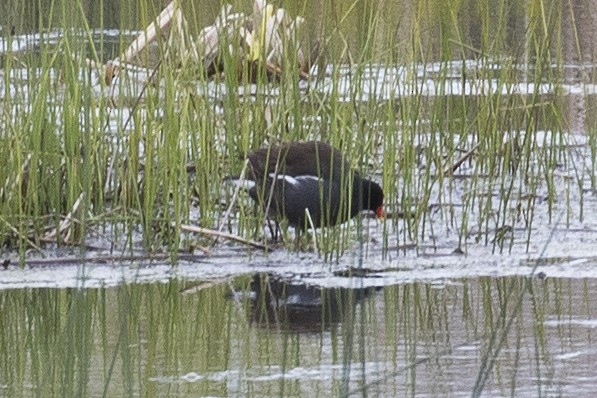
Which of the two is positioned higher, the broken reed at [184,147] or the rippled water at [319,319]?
the broken reed at [184,147]

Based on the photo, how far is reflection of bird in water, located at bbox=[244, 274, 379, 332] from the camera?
5.14 metres

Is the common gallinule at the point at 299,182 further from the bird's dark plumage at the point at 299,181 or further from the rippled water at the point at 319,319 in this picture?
the rippled water at the point at 319,319

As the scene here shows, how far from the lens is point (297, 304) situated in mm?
5430

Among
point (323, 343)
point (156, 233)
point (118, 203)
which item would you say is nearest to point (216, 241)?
point (156, 233)

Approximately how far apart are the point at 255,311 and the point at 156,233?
3.98 feet

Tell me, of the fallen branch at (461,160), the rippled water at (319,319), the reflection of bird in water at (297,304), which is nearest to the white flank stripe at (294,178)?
the rippled water at (319,319)

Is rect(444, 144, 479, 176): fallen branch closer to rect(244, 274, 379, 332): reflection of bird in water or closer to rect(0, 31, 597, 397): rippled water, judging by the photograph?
rect(0, 31, 597, 397): rippled water

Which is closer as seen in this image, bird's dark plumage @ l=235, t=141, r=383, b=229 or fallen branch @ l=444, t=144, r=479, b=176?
bird's dark plumage @ l=235, t=141, r=383, b=229

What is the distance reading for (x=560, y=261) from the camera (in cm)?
612

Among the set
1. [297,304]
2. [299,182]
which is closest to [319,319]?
[297,304]

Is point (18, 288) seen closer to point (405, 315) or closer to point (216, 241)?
point (216, 241)

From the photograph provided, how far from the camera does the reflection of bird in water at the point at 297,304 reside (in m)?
5.14

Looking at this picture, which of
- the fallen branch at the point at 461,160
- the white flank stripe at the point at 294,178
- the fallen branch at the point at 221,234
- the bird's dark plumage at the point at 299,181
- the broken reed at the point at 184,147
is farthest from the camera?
the fallen branch at the point at 461,160

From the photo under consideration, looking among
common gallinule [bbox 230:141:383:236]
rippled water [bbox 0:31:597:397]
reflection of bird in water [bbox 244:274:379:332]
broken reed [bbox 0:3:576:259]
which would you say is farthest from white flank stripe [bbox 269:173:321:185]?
reflection of bird in water [bbox 244:274:379:332]
